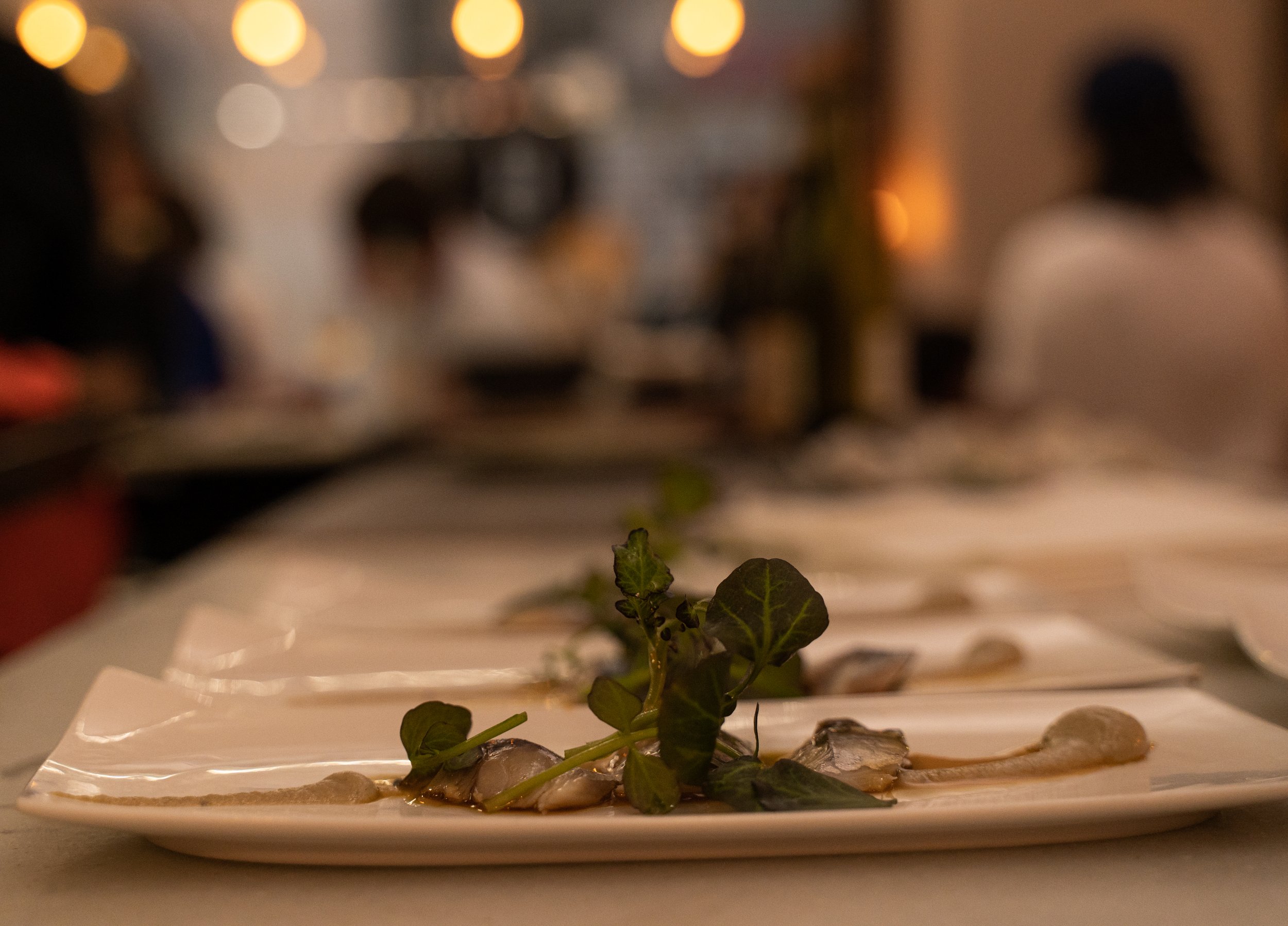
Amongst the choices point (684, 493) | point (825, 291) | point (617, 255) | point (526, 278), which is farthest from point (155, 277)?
point (684, 493)

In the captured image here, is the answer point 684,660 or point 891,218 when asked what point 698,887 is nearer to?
point 684,660

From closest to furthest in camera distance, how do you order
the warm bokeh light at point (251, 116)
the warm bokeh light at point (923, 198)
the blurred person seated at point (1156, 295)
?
the blurred person seated at point (1156, 295), the warm bokeh light at point (923, 198), the warm bokeh light at point (251, 116)

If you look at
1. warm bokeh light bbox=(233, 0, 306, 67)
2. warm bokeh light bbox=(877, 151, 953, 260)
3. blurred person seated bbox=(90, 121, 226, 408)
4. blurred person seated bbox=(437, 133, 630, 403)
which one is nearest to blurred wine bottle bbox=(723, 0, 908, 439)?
blurred person seated bbox=(437, 133, 630, 403)

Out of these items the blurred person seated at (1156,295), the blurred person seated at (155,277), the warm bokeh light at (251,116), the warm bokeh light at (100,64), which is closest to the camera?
the blurred person seated at (1156,295)

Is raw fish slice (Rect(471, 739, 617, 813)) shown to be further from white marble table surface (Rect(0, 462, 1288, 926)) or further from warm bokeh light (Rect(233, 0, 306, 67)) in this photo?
warm bokeh light (Rect(233, 0, 306, 67))

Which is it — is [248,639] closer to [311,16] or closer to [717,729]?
[717,729]

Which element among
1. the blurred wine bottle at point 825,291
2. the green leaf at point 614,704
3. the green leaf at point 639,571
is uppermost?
the blurred wine bottle at point 825,291

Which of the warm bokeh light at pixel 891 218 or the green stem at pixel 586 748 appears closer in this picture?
the green stem at pixel 586 748

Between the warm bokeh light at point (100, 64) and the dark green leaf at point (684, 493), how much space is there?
15.0ft

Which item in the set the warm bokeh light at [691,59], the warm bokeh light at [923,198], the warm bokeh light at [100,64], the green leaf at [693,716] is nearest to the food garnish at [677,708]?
the green leaf at [693,716]

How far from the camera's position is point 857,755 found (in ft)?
1.06

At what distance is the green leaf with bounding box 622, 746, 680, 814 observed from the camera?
298 mm

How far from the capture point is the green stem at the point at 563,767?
0.31 metres

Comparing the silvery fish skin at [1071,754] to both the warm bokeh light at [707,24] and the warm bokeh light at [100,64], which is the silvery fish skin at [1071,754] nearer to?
the warm bokeh light at [707,24]
